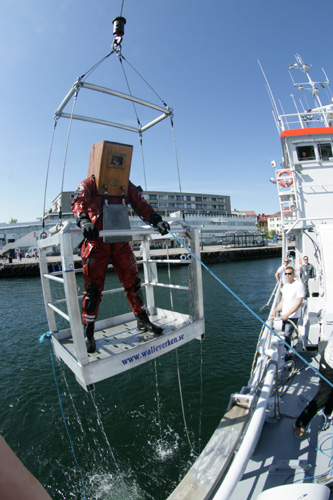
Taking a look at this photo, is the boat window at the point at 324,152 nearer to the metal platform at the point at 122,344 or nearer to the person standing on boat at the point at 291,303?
the person standing on boat at the point at 291,303

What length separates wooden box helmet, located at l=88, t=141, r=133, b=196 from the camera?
340 centimetres

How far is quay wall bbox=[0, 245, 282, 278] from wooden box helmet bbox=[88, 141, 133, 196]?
29405 mm

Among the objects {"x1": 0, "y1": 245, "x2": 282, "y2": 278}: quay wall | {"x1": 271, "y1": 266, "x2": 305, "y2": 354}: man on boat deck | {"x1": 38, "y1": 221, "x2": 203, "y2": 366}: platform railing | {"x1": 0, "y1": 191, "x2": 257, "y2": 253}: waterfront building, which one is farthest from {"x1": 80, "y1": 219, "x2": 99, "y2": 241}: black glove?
{"x1": 0, "y1": 191, "x2": 257, "y2": 253}: waterfront building

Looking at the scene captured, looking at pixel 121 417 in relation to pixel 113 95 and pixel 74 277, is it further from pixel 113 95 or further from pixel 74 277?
pixel 113 95

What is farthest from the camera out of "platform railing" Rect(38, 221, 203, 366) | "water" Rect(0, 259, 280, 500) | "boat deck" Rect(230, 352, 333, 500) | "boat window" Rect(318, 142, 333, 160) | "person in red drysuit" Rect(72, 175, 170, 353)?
"boat window" Rect(318, 142, 333, 160)

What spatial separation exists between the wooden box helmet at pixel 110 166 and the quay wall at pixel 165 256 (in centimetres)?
2940

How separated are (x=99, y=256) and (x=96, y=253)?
55 mm

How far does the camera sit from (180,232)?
348cm

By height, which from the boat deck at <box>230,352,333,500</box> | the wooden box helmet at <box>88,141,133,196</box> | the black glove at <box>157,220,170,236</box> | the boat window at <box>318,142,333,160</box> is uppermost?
the boat window at <box>318,142,333,160</box>

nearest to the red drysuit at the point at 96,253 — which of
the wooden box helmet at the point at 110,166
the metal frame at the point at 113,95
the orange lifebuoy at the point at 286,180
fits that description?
the wooden box helmet at the point at 110,166

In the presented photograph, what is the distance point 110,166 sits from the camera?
3.51 meters

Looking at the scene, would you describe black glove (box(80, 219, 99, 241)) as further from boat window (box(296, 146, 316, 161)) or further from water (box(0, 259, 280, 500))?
boat window (box(296, 146, 316, 161))

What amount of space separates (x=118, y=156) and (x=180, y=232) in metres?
1.24

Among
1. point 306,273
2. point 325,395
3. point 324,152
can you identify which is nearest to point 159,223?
point 325,395
